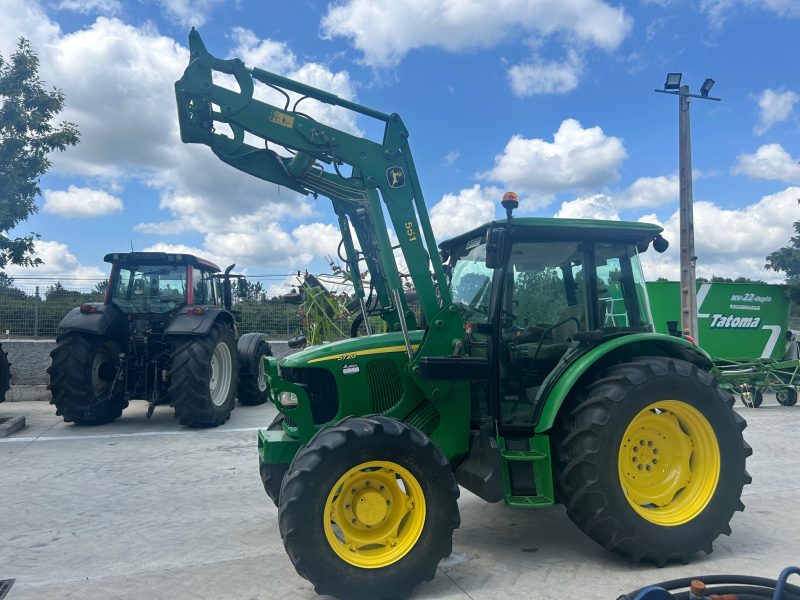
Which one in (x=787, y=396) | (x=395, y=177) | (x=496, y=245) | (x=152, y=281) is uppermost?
(x=395, y=177)

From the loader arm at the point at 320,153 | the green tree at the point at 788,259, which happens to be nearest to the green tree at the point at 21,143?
the loader arm at the point at 320,153

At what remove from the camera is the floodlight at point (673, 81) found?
488 inches

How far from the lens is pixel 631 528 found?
3.56 m

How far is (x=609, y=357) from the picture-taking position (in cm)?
404

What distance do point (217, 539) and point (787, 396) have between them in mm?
10797

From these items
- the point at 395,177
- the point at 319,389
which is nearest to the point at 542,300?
the point at 395,177

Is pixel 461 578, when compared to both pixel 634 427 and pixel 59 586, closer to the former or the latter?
pixel 634 427

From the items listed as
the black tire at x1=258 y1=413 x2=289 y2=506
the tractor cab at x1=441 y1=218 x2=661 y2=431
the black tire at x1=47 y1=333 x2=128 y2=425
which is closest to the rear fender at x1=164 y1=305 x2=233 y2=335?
the black tire at x1=47 y1=333 x2=128 y2=425

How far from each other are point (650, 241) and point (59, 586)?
14.4 ft

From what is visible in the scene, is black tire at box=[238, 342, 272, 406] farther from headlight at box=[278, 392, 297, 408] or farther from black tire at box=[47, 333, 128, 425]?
headlight at box=[278, 392, 297, 408]

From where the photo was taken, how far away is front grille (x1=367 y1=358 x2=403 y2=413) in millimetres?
3965

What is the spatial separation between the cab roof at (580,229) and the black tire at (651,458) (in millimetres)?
928

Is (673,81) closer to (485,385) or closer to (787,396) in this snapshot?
(787,396)

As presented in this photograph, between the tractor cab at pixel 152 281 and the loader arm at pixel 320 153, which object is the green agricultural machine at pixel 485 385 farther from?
the tractor cab at pixel 152 281
